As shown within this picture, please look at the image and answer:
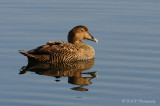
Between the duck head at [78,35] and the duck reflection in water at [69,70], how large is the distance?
0.94m

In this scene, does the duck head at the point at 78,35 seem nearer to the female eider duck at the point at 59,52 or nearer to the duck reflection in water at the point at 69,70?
the female eider duck at the point at 59,52

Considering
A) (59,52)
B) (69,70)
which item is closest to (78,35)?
(59,52)

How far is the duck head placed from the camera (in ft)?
49.9

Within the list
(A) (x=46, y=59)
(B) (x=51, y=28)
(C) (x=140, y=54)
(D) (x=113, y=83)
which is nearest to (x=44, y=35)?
(B) (x=51, y=28)

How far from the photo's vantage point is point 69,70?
43.7ft

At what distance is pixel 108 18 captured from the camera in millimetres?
18547

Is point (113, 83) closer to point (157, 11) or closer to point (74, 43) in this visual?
point (74, 43)

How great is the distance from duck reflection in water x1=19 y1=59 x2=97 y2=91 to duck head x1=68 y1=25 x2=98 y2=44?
94cm

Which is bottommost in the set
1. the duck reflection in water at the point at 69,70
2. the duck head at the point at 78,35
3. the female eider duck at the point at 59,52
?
the duck reflection in water at the point at 69,70

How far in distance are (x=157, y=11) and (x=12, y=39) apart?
236 inches

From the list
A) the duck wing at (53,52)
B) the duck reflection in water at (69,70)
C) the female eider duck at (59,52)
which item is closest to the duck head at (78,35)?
the female eider duck at (59,52)

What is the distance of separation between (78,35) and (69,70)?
83.6 inches

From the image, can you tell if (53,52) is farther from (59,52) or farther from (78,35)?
(78,35)

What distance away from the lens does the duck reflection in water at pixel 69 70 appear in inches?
482
